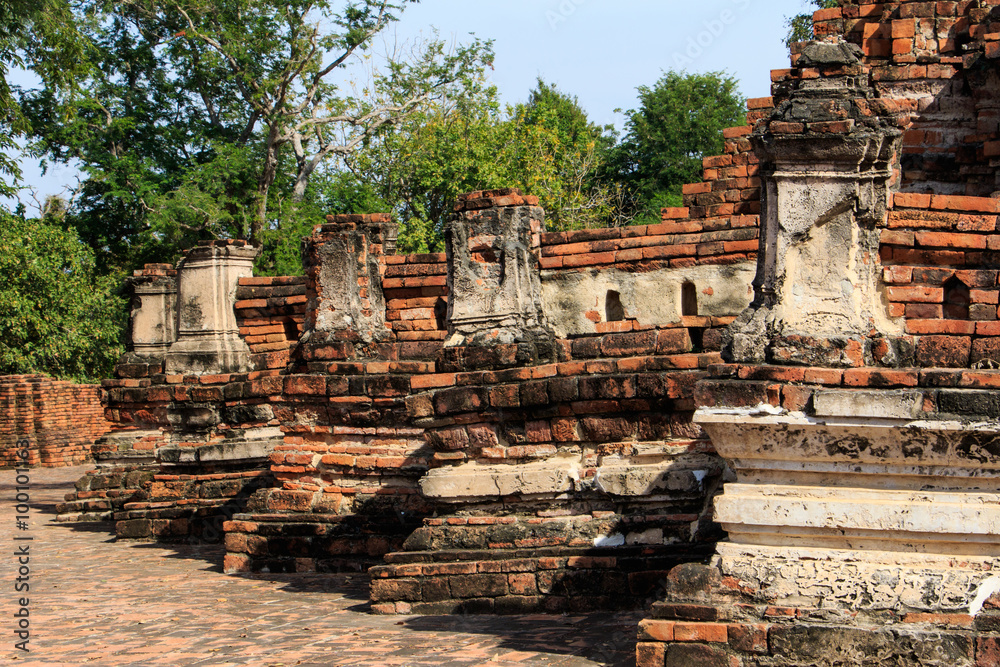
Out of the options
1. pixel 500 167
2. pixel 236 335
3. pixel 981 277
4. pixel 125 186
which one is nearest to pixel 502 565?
pixel 981 277

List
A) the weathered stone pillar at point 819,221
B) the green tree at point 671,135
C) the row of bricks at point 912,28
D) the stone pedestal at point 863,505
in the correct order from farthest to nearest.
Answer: the green tree at point 671,135
the row of bricks at point 912,28
the weathered stone pillar at point 819,221
the stone pedestal at point 863,505

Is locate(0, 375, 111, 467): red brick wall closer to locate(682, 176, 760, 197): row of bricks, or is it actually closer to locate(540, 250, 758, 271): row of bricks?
locate(682, 176, 760, 197): row of bricks

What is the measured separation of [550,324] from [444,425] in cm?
114

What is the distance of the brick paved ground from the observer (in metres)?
4.51

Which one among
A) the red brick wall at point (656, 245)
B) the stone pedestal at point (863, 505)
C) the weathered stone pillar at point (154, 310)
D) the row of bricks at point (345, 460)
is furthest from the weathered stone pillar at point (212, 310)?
the stone pedestal at point (863, 505)

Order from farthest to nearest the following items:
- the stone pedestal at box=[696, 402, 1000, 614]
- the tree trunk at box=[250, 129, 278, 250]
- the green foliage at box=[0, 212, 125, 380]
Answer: the tree trunk at box=[250, 129, 278, 250]
the green foliage at box=[0, 212, 125, 380]
the stone pedestal at box=[696, 402, 1000, 614]

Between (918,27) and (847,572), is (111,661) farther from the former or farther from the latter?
(918,27)

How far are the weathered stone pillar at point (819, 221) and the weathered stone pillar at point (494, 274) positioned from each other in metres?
2.14

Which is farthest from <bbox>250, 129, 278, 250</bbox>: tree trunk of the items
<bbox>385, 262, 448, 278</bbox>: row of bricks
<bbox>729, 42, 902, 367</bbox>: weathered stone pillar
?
<bbox>729, 42, 902, 367</bbox>: weathered stone pillar

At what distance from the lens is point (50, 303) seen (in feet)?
61.5

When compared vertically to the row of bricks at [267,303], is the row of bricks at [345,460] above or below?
below

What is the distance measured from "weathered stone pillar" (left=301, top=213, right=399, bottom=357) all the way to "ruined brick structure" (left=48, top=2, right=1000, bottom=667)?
22mm

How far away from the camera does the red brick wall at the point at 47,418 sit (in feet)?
58.6

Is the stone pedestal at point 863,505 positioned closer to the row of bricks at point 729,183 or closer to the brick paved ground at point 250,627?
the brick paved ground at point 250,627
